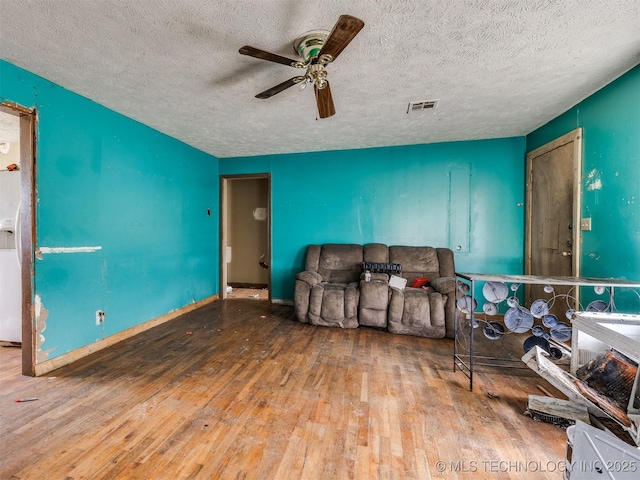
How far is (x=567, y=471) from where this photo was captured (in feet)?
3.42

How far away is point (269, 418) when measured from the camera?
164 centimetres

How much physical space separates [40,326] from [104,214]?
1099 mm

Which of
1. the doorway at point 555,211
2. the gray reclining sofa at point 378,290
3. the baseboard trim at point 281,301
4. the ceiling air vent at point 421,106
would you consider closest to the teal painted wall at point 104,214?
the baseboard trim at point 281,301

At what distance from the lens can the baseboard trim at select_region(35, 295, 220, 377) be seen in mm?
2211

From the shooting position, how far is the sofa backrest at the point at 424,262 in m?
3.60

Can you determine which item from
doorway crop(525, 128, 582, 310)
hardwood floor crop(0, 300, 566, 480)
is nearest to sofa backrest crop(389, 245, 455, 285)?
doorway crop(525, 128, 582, 310)

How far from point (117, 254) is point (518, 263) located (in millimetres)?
4899

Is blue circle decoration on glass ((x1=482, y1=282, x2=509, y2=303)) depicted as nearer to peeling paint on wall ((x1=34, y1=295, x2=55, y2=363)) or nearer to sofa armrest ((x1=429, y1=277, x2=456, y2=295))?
sofa armrest ((x1=429, y1=277, x2=456, y2=295))

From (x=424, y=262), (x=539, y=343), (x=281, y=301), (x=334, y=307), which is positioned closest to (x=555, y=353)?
(x=539, y=343)

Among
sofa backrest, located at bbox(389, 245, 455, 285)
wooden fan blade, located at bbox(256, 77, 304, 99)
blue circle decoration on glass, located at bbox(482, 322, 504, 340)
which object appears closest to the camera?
wooden fan blade, located at bbox(256, 77, 304, 99)

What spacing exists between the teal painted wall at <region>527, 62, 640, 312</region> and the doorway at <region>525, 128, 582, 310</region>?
10 cm

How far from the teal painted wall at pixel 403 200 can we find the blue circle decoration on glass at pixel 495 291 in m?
1.71

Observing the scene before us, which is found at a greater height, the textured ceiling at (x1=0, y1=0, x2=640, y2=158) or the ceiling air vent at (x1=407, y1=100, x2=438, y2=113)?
the ceiling air vent at (x1=407, y1=100, x2=438, y2=113)

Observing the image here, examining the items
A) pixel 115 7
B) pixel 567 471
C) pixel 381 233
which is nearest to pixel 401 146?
pixel 381 233
